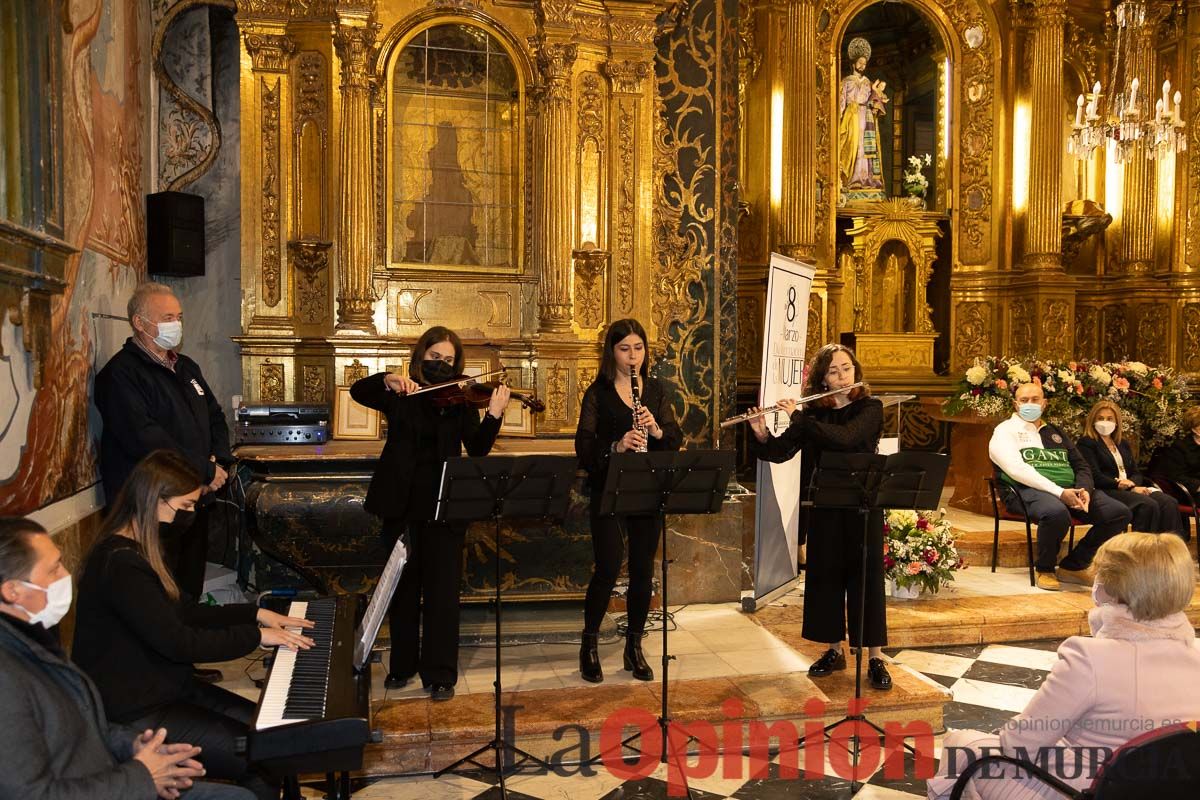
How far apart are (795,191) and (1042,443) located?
4.04 m

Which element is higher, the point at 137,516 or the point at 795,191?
the point at 795,191

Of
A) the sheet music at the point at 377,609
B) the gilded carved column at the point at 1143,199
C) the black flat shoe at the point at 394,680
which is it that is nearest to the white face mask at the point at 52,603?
the sheet music at the point at 377,609

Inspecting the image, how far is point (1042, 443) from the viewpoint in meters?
7.52

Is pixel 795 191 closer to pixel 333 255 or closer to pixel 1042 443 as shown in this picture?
pixel 1042 443

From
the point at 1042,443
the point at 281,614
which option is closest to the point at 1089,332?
the point at 1042,443

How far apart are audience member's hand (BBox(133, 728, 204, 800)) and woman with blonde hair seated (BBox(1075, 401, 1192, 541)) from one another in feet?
22.0

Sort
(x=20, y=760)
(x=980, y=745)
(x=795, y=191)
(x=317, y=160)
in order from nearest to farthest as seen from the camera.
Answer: (x=20, y=760)
(x=980, y=745)
(x=317, y=160)
(x=795, y=191)

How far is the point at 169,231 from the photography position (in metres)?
6.10

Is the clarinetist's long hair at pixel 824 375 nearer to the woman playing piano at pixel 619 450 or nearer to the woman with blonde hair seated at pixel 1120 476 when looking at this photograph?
the woman playing piano at pixel 619 450

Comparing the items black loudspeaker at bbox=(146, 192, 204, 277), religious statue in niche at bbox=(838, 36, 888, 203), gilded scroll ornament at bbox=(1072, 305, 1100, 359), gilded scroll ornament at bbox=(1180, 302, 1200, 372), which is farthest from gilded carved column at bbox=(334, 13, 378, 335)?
gilded scroll ornament at bbox=(1180, 302, 1200, 372)

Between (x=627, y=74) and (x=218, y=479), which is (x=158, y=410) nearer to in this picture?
(x=218, y=479)

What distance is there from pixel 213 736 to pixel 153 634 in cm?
38

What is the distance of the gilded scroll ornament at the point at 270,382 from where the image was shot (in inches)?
249

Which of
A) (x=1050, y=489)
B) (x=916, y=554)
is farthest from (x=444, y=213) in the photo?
(x=1050, y=489)
